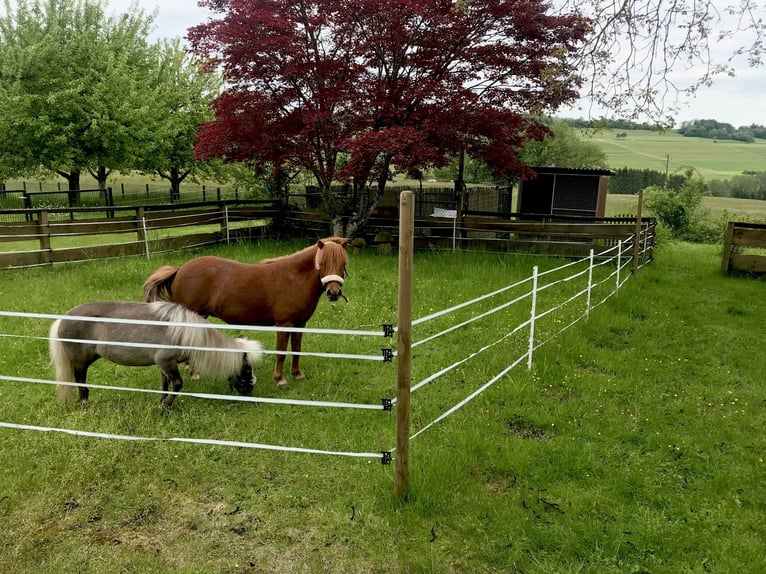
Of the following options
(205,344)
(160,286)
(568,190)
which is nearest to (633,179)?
(568,190)

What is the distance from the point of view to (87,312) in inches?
180

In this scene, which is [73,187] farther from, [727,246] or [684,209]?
[684,209]

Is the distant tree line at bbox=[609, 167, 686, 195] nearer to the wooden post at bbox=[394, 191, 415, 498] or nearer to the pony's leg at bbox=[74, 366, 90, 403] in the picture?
the wooden post at bbox=[394, 191, 415, 498]

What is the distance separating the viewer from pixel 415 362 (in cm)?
586

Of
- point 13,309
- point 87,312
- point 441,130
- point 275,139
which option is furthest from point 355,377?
point 275,139

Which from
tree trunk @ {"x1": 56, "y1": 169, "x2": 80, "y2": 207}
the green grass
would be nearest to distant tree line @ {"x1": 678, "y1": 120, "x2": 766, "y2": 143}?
tree trunk @ {"x1": 56, "y1": 169, "x2": 80, "y2": 207}

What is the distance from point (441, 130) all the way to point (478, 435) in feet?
25.8

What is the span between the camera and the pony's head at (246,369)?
4562 millimetres

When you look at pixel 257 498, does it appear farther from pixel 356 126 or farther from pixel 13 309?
pixel 356 126

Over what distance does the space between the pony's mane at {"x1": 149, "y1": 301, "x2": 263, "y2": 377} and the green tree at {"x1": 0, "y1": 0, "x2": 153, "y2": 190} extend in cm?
2035

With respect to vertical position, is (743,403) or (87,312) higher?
(87,312)

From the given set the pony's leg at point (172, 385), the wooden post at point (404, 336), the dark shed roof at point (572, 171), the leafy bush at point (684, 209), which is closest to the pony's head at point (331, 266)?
the pony's leg at point (172, 385)

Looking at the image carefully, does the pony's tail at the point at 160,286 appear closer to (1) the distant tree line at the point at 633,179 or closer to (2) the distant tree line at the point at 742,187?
(1) the distant tree line at the point at 633,179

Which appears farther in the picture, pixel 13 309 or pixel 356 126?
pixel 356 126
